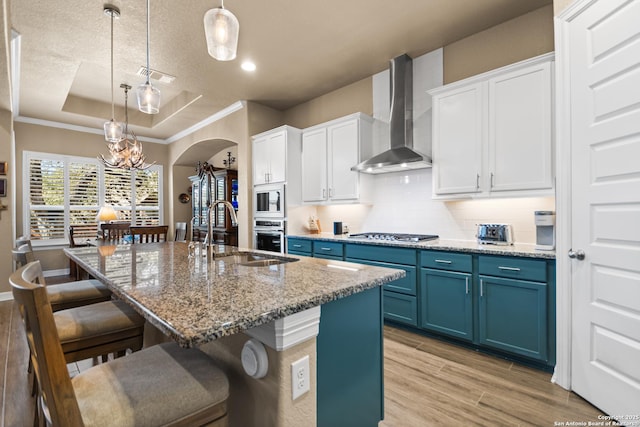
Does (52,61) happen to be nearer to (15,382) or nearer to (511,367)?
(15,382)

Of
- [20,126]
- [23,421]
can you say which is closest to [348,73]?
[23,421]

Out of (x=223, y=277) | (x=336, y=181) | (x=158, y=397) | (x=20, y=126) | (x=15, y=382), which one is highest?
(x=20, y=126)

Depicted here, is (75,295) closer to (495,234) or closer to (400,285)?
(400,285)

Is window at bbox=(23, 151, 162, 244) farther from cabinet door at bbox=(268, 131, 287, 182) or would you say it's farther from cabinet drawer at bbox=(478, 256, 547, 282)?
cabinet drawer at bbox=(478, 256, 547, 282)

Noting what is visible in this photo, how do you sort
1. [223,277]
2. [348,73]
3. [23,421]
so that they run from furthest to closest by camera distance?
1. [348,73]
2. [23,421]
3. [223,277]

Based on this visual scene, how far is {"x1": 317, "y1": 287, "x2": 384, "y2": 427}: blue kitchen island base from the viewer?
3.84 feet

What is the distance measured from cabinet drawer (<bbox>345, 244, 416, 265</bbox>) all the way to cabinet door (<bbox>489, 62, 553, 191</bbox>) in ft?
3.11

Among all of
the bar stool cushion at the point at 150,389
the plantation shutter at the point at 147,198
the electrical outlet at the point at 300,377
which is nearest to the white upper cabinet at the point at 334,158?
the electrical outlet at the point at 300,377

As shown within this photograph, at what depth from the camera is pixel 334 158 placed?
12.8 feet

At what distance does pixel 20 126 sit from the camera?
532cm

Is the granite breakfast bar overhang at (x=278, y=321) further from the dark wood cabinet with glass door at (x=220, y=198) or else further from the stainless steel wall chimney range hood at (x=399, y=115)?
the dark wood cabinet with glass door at (x=220, y=198)

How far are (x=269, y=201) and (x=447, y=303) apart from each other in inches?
107

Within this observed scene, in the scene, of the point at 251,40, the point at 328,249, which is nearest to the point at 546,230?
the point at 328,249

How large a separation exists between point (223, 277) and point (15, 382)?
216 centimetres
